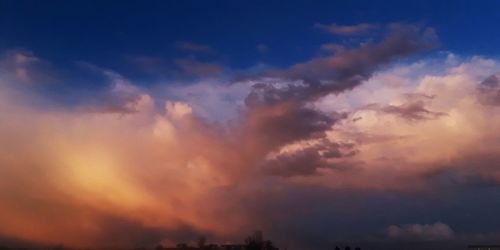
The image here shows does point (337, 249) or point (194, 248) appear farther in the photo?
point (194, 248)

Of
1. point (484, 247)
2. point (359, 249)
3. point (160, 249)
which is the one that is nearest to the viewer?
point (359, 249)

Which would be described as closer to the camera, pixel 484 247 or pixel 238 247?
pixel 484 247

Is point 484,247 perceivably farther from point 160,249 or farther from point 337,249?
point 160,249

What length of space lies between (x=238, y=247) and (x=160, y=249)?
69.9 feet

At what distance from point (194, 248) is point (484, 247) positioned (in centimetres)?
7165

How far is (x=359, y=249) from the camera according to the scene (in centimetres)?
12694

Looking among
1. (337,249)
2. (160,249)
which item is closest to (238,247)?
(160,249)

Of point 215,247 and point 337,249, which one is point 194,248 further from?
point 337,249

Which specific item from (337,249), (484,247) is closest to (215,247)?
(337,249)

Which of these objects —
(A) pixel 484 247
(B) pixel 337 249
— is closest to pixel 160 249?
(B) pixel 337 249

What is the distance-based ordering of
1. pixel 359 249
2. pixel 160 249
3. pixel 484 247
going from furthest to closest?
pixel 160 249
pixel 484 247
pixel 359 249

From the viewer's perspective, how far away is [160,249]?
161750mm

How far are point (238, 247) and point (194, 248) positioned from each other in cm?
1452

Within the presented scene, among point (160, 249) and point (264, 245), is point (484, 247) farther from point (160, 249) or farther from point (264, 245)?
point (160, 249)
